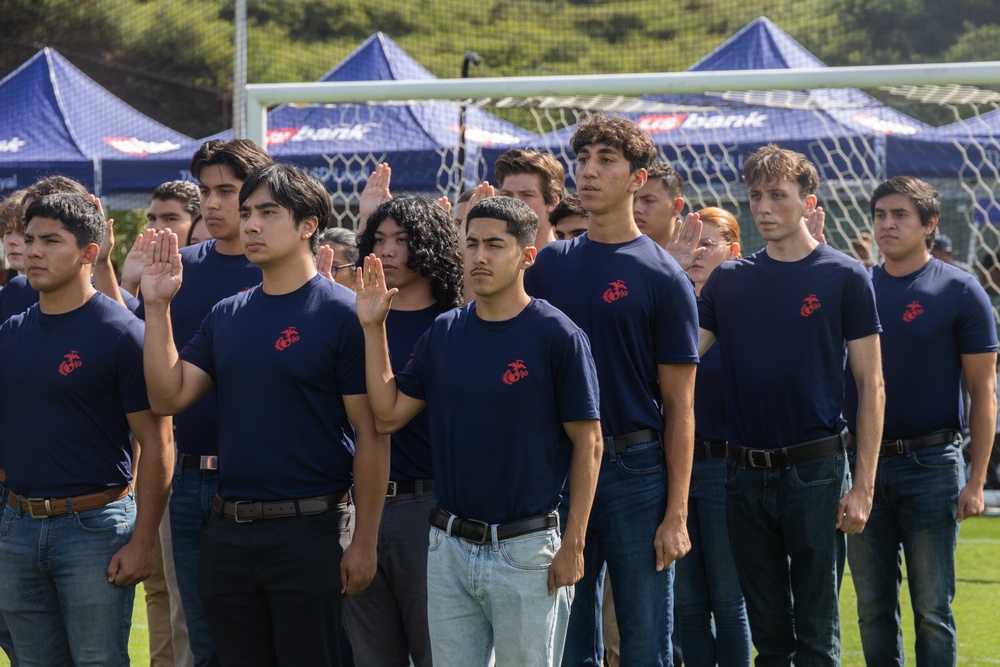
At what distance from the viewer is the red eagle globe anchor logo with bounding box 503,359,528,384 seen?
3.47 metres

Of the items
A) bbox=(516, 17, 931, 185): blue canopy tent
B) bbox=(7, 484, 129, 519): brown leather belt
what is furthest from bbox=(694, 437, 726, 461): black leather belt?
bbox=(516, 17, 931, 185): blue canopy tent

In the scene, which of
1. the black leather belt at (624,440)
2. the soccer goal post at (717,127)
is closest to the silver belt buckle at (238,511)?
the black leather belt at (624,440)

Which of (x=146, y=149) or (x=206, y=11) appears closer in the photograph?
(x=146, y=149)

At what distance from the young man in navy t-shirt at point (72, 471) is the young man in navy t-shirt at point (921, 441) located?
2.73 meters

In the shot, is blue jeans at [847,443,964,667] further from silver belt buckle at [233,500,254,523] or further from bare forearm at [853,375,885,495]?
silver belt buckle at [233,500,254,523]

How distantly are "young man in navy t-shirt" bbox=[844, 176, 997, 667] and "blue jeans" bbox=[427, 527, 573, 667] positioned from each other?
1.79 meters

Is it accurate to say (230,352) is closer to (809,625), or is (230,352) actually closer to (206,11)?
(809,625)

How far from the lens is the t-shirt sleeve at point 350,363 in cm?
367

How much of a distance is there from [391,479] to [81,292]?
3.85ft

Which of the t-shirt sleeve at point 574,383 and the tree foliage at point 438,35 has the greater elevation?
the tree foliage at point 438,35

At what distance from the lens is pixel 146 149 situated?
39.9ft

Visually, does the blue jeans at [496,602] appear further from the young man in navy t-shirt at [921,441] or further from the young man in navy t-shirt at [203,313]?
the young man in navy t-shirt at [921,441]

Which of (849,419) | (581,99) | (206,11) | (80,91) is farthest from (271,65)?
(849,419)

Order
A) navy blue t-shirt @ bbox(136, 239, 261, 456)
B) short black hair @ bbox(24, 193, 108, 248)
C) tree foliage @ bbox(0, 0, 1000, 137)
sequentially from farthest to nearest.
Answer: tree foliage @ bbox(0, 0, 1000, 137), navy blue t-shirt @ bbox(136, 239, 261, 456), short black hair @ bbox(24, 193, 108, 248)
